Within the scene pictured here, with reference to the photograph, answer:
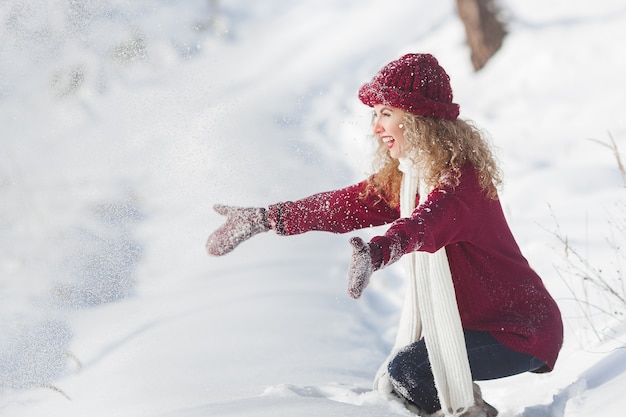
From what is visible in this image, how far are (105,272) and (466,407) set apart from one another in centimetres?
185

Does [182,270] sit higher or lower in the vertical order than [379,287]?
higher

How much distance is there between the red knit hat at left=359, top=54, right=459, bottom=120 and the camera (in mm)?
1751

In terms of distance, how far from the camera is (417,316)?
6.16 ft

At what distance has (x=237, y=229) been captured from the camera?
1902 mm

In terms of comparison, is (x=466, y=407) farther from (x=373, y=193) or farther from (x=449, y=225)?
(x=373, y=193)

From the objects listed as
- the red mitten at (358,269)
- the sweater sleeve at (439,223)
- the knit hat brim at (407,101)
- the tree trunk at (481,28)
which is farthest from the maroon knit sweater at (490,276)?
the tree trunk at (481,28)

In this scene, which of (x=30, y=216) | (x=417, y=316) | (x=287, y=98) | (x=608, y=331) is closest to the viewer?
(x=417, y=316)

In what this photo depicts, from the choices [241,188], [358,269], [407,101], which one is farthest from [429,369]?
[241,188]

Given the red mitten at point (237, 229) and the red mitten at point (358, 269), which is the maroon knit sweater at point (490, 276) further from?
the red mitten at point (358, 269)

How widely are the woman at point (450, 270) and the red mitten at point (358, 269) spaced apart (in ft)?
1.12

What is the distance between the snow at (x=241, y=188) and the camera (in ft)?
6.93

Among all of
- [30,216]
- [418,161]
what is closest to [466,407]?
[418,161]

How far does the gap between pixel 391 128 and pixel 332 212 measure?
12.7 inches

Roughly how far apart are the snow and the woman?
136 millimetres
